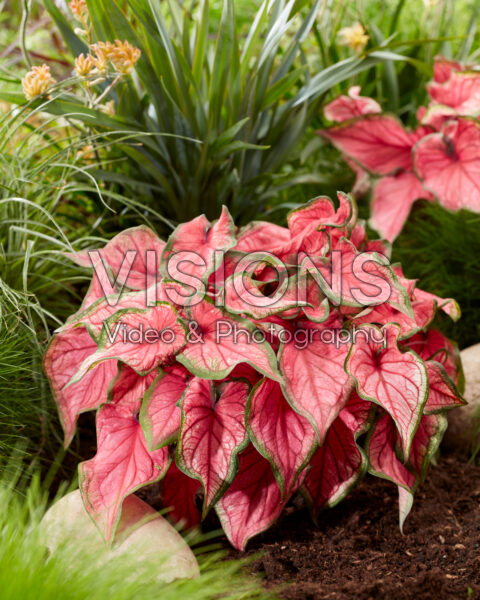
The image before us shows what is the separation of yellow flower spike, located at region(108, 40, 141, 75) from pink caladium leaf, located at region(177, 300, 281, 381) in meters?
0.44

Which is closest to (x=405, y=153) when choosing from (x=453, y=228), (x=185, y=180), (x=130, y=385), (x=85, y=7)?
(x=453, y=228)

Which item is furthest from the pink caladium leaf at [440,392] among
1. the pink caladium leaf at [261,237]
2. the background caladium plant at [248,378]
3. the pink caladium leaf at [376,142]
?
the pink caladium leaf at [376,142]

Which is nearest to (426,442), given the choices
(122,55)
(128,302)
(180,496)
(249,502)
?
(249,502)

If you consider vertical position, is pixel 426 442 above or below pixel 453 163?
below

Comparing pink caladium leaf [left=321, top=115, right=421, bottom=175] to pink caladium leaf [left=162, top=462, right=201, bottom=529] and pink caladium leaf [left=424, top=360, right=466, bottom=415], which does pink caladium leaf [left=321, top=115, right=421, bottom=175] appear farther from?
pink caladium leaf [left=162, top=462, right=201, bottom=529]

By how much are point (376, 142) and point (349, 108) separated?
11 centimetres

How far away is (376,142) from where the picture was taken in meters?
1.53

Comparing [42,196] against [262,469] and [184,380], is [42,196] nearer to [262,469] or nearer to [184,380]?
[184,380]

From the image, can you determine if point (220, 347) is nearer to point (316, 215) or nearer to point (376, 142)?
point (316, 215)

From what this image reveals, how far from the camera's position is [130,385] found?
0.99 metres

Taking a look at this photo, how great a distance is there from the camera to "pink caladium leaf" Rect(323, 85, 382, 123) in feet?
4.92

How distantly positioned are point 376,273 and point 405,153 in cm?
67

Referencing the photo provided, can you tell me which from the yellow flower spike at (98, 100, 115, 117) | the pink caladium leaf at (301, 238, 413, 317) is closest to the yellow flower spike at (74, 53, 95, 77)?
the yellow flower spike at (98, 100, 115, 117)

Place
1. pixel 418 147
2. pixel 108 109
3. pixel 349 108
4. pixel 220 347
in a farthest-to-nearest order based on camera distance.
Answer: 1. pixel 349 108
2. pixel 418 147
3. pixel 108 109
4. pixel 220 347
